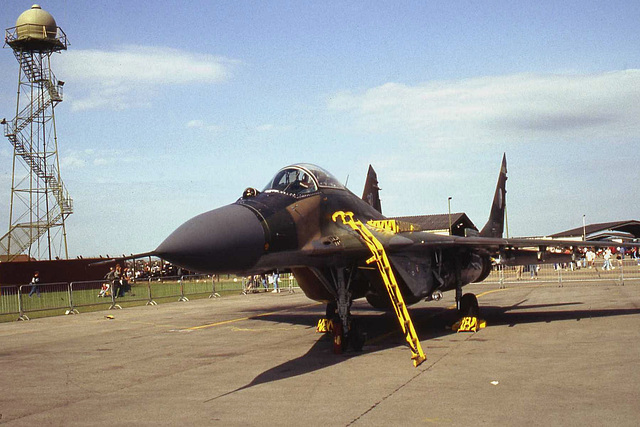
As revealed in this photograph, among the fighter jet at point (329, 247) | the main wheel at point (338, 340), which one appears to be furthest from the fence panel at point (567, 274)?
the main wheel at point (338, 340)

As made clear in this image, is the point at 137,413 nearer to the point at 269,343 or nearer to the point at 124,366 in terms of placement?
the point at 124,366

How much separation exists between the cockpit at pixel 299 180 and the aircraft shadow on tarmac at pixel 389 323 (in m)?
3.11

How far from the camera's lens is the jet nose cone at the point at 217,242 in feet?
25.8

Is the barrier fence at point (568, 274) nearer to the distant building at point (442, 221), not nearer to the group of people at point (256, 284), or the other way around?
Result: the group of people at point (256, 284)

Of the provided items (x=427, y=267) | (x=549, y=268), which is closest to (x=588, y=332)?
(x=427, y=267)

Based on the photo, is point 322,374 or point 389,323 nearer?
point 322,374

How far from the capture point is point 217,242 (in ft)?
26.9

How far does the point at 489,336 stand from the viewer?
12945 mm

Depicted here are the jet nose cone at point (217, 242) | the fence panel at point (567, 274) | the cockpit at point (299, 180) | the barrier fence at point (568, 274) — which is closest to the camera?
the jet nose cone at point (217, 242)

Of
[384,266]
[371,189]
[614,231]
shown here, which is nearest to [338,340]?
[384,266]

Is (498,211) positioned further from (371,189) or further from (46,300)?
(46,300)

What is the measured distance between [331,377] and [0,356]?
24.8 feet

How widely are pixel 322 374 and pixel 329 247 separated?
8.69 ft

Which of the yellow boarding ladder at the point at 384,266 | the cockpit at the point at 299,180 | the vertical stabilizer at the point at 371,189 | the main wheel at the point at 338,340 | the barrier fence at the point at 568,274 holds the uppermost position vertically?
the vertical stabilizer at the point at 371,189
